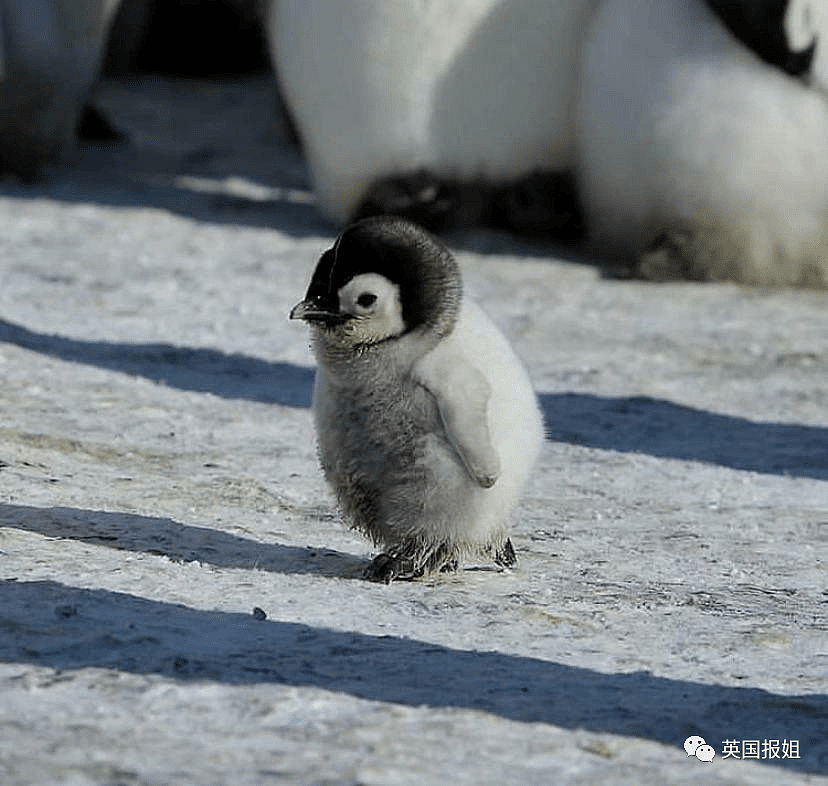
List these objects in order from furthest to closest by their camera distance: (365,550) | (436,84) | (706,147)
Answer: (436,84) → (706,147) → (365,550)

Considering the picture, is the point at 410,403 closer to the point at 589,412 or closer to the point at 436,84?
the point at 589,412

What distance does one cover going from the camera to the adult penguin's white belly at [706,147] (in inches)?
305

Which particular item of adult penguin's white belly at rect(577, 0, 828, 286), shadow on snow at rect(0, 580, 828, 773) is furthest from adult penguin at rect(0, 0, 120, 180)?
shadow on snow at rect(0, 580, 828, 773)

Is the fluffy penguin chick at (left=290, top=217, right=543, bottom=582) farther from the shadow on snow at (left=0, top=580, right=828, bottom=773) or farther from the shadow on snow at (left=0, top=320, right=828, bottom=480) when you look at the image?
the shadow on snow at (left=0, top=320, right=828, bottom=480)

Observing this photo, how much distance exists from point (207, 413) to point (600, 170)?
3144 mm

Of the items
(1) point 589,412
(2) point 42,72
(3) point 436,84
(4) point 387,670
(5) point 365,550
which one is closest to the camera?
(4) point 387,670

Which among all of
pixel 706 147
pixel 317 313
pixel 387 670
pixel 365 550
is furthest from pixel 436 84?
pixel 387 670

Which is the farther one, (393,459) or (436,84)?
(436,84)

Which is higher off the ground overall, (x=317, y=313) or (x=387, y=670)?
(x=317, y=313)

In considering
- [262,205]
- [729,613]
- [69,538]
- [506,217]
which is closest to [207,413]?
[69,538]

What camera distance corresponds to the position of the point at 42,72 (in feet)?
30.6

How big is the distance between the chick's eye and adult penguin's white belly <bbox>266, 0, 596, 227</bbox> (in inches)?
174

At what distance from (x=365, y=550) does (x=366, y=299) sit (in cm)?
71

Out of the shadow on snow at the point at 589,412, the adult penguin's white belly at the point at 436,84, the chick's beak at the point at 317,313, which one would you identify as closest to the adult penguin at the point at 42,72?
the adult penguin's white belly at the point at 436,84
